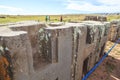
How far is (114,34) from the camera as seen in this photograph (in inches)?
555

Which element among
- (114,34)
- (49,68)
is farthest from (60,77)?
(114,34)

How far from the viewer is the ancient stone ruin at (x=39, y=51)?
2.05 meters

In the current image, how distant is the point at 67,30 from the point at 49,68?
4.05ft

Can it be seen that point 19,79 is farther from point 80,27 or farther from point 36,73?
point 80,27

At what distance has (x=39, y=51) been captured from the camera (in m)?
3.42

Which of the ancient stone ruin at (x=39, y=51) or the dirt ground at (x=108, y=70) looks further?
the dirt ground at (x=108, y=70)

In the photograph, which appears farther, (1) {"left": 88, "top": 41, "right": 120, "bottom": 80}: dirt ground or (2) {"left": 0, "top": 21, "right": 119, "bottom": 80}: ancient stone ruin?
(1) {"left": 88, "top": 41, "right": 120, "bottom": 80}: dirt ground

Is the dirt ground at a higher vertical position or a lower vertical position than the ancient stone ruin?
lower

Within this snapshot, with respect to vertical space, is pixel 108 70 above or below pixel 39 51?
below

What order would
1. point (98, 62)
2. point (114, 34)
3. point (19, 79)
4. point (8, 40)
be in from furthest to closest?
point (114, 34) → point (98, 62) → point (19, 79) → point (8, 40)

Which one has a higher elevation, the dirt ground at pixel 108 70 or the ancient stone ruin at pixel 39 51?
the ancient stone ruin at pixel 39 51

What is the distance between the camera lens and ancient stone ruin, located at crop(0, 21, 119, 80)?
6.73 feet

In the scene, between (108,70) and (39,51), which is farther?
(108,70)

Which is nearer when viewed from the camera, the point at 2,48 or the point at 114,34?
the point at 2,48
